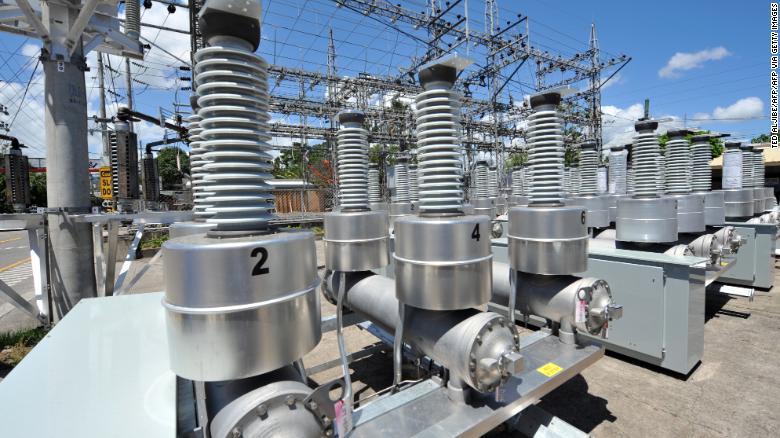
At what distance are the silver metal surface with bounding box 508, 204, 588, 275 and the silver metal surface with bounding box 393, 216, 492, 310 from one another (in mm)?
879

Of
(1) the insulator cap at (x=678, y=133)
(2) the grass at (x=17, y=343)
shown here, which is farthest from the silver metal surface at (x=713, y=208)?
(2) the grass at (x=17, y=343)

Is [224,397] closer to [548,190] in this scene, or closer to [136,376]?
[136,376]

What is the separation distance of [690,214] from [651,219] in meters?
1.55

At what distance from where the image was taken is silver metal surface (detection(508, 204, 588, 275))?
9.94ft

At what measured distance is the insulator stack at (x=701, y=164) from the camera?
7.42 m

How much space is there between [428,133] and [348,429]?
74.2 inches

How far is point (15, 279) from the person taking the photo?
36.4ft

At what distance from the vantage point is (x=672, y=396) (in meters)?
3.99

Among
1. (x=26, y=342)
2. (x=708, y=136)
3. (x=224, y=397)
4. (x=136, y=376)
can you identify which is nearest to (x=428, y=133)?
(x=224, y=397)

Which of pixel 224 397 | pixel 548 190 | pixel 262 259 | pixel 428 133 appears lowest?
pixel 224 397

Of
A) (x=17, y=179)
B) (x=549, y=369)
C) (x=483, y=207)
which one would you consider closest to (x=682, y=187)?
(x=483, y=207)

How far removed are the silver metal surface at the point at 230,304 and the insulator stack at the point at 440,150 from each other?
121cm

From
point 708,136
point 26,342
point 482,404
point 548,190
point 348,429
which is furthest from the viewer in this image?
point 708,136

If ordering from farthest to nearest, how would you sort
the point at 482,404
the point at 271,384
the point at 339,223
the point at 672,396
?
the point at 672,396 → the point at 339,223 → the point at 482,404 → the point at 271,384
